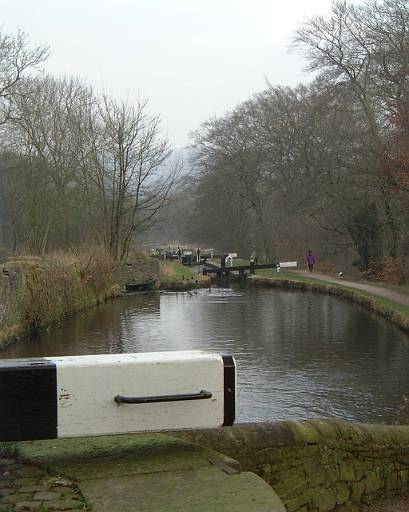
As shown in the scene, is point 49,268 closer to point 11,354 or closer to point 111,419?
point 11,354

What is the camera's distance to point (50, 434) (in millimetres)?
3518

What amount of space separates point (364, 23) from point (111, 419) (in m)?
27.2

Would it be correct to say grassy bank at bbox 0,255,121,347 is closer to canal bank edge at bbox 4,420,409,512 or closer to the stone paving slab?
canal bank edge at bbox 4,420,409,512

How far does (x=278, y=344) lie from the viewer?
14.2m

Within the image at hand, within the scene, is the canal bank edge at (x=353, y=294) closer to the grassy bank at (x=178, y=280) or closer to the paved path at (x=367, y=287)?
the paved path at (x=367, y=287)

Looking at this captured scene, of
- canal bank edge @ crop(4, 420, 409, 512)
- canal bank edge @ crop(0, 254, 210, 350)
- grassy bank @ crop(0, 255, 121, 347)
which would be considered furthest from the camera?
canal bank edge @ crop(0, 254, 210, 350)

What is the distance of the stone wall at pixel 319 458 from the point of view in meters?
4.23

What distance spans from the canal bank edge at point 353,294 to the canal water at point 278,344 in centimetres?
36

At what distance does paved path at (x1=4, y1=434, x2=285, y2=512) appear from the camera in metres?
3.00

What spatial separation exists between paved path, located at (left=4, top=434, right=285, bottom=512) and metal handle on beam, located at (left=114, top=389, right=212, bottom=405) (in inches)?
13.4

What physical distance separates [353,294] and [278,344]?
9353 mm

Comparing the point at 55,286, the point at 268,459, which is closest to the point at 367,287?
the point at 55,286

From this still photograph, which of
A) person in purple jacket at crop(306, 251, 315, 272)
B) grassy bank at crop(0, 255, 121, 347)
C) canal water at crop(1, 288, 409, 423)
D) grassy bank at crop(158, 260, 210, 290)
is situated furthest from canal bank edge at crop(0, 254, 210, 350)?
person in purple jacket at crop(306, 251, 315, 272)

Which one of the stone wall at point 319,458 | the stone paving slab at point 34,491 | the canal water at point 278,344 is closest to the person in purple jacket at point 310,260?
the canal water at point 278,344
